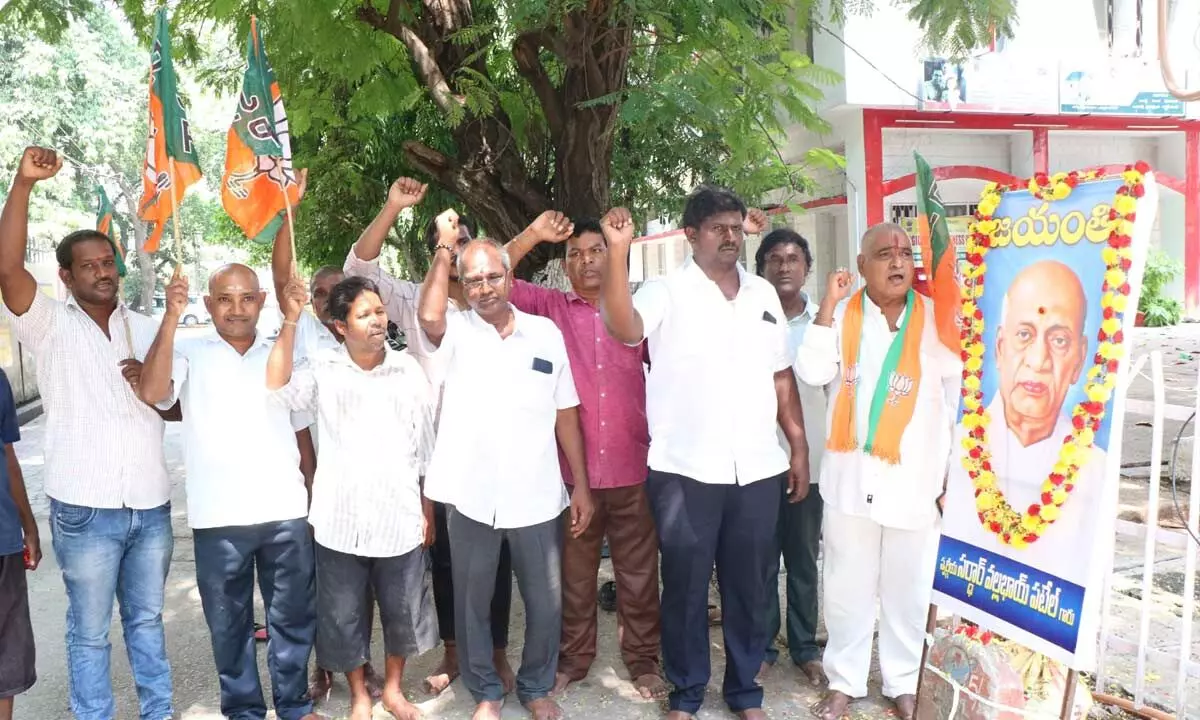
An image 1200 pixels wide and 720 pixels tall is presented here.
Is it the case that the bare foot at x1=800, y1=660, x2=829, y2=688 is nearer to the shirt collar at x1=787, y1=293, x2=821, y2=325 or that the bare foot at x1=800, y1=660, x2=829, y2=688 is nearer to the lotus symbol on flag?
the lotus symbol on flag

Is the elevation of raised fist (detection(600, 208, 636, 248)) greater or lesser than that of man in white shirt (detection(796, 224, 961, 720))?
greater

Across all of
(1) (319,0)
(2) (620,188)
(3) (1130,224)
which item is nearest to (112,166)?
(2) (620,188)

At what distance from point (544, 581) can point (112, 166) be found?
28.3 meters

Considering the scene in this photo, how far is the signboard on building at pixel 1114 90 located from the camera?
1712cm

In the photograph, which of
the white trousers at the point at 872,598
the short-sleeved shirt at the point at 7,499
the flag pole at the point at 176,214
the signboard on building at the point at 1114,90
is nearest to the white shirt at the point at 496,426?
the flag pole at the point at 176,214

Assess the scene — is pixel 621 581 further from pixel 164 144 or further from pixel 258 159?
pixel 164 144

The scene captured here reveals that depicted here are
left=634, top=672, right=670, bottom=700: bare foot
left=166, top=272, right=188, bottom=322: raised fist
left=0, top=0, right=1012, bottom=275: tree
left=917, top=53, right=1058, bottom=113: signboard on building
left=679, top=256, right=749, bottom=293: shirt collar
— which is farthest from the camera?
left=917, top=53, right=1058, bottom=113: signboard on building

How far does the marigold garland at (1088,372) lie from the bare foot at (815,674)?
1241 millimetres

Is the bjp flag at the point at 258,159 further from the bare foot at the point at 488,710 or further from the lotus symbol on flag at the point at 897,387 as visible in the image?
the lotus symbol on flag at the point at 897,387

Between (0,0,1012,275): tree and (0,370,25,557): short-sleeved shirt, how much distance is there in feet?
7.20

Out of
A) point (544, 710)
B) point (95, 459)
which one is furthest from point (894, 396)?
point (95, 459)

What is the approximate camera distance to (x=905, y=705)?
147 inches

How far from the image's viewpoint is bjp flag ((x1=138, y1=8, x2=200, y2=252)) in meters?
3.77

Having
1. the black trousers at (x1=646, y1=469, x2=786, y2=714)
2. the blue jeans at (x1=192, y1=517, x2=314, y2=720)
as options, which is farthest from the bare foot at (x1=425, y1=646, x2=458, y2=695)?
the black trousers at (x1=646, y1=469, x2=786, y2=714)
